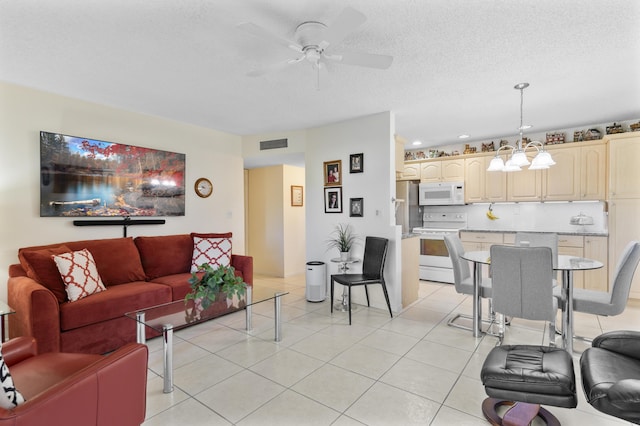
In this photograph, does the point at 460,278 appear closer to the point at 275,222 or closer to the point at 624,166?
the point at 624,166

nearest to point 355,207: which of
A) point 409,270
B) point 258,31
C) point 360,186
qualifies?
point 360,186

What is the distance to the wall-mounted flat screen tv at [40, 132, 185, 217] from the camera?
10.7 ft

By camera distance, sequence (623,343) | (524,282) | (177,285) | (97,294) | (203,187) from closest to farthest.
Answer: (623,343)
(524,282)
(97,294)
(177,285)
(203,187)

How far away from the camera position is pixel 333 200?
451cm

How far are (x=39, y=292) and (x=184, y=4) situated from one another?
236cm

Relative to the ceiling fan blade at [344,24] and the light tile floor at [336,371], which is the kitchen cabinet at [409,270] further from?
the ceiling fan blade at [344,24]

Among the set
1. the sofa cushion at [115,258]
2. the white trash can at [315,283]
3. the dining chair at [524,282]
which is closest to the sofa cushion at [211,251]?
the sofa cushion at [115,258]

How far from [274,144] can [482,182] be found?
3.57 m

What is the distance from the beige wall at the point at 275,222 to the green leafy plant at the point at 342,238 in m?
1.73

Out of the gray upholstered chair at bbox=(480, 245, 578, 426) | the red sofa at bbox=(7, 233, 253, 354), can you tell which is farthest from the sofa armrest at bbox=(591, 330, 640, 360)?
the red sofa at bbox=(7, 233, 253, 354)

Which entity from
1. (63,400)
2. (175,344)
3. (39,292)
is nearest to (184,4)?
(63,400)

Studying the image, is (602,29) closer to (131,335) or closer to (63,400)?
(63,400)

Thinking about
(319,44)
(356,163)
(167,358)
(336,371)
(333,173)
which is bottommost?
(336,371)

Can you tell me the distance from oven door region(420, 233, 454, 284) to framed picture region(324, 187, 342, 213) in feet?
6.59
